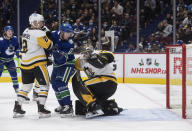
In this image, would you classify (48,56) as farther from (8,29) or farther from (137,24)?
(137,24)

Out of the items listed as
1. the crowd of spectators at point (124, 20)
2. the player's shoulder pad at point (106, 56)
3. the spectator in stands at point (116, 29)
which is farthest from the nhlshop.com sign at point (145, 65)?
the player's shoulder pad at point (106, 56)

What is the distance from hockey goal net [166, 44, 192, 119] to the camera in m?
4.50

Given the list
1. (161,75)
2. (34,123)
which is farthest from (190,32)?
(34,123)

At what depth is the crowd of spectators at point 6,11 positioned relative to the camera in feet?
37.1

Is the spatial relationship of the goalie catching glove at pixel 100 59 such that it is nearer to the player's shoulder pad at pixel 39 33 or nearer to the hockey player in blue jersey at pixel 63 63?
the hockey player in blue jersey at pixel 63 63

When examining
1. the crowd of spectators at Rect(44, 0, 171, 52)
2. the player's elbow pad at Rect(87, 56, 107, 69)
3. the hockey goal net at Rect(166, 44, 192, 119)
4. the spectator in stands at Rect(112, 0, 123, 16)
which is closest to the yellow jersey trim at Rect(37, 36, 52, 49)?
the player's elbow pad at Rect(87, 56, 107, 69)

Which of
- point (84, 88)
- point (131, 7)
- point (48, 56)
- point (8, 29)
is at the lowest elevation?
point (84, 88)

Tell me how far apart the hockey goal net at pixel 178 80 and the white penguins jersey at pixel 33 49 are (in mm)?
1643

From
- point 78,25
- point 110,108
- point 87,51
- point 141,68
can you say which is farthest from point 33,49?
point 78,25

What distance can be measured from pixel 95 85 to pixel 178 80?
1360 millimetres

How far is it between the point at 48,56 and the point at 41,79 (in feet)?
1.09

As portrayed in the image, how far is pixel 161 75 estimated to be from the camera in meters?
9.30

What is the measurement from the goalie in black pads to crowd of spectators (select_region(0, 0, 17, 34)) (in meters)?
7.03

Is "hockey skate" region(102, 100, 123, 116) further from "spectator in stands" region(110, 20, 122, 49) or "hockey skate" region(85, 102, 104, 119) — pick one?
"spectator in stands" region(110, 20, 122, 49)
